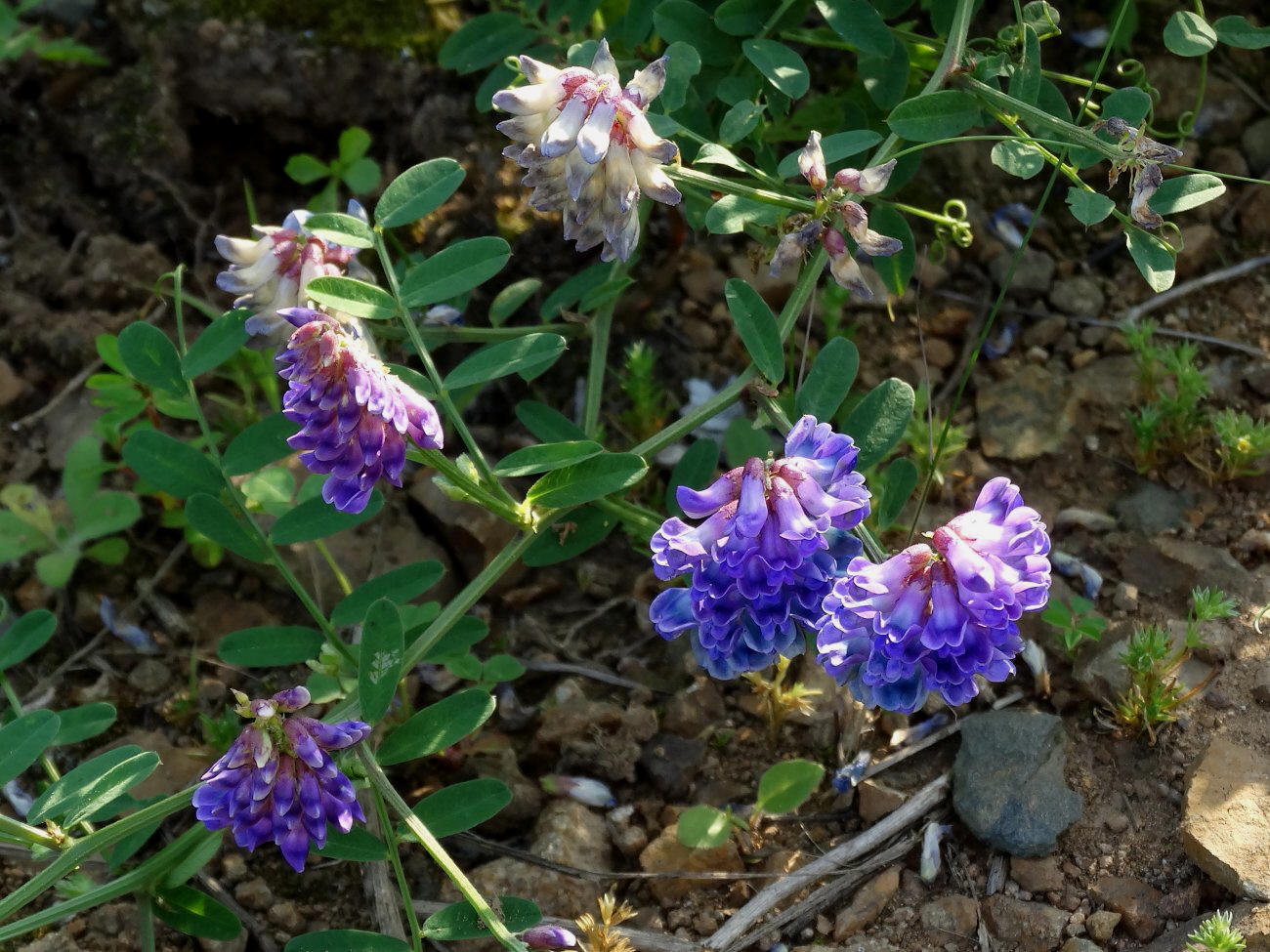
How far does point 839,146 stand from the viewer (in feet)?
8.81

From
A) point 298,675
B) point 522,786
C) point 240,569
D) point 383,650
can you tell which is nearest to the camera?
point 383,650

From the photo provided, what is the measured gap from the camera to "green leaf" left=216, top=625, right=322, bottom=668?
9.29 feet

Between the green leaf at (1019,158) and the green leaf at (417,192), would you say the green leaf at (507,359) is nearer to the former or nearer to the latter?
the green leaf at (417,192)

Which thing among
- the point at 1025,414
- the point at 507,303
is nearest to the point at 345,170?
the point at 507,303

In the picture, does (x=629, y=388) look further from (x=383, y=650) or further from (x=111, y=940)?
(x=111, y=940)

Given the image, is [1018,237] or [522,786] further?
[1018,237]

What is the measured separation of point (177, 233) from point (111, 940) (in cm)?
205

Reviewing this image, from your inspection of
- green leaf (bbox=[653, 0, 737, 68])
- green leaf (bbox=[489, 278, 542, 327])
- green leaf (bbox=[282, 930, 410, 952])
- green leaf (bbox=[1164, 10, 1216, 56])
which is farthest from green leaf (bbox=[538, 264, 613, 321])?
green leaf (bbox=[282, 930, 410, 952])

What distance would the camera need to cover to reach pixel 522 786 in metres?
3.05

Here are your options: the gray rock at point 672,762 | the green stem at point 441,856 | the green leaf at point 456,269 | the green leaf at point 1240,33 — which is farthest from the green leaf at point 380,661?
the green leaf at point 1240,33

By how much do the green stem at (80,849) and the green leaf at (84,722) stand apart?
0.40m

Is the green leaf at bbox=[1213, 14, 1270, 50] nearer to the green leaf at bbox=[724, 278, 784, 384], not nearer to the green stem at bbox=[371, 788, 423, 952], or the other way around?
the green leaf at bbox=[724, 278, 784, 384]

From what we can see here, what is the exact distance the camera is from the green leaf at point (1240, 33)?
112 inches

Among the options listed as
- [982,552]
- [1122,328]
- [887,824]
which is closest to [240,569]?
[887,824]
